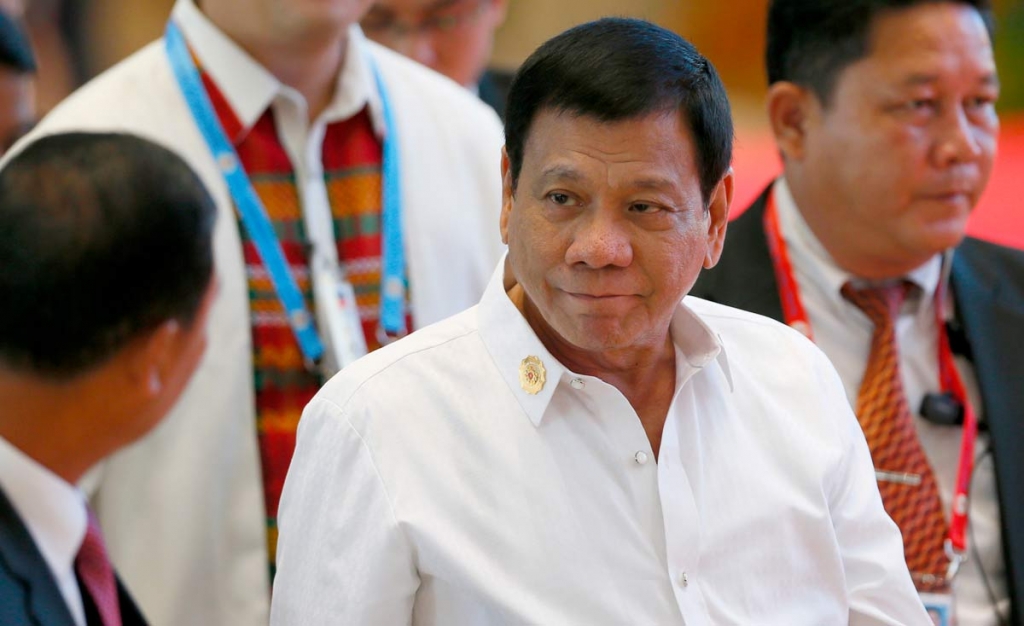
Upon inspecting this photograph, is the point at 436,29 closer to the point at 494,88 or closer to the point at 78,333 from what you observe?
the point at 494,88

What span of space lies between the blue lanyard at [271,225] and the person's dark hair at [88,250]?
29.0 inches

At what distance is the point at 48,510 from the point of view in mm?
1730

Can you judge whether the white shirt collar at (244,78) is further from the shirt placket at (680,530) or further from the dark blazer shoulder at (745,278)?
the shirt placket at (680,530)

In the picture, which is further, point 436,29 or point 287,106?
point 436,29

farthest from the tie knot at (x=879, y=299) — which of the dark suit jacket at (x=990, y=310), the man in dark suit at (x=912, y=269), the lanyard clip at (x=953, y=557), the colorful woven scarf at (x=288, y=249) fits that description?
the colorful woven scarf at (x=288, y=249)

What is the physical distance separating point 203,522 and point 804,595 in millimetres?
1113

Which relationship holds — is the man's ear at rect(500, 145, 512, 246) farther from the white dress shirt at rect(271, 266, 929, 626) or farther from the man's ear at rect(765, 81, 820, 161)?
the man's ear at rect(765, 81, 820, 161)

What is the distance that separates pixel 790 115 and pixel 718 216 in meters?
1.02

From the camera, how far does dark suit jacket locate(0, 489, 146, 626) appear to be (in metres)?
1.62

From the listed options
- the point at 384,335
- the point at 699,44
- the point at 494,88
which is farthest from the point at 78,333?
the point at 699,44

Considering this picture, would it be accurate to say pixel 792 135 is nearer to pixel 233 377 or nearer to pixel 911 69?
pixel 911 69

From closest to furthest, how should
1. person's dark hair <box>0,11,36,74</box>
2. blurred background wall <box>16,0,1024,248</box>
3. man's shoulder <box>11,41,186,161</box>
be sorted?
man's shoulder <box>11,41,186,161</box> < person's dark hair <box>0,11,36,74</box> < blurred background wall <box>16,0,1024,248</box>

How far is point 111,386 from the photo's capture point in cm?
176

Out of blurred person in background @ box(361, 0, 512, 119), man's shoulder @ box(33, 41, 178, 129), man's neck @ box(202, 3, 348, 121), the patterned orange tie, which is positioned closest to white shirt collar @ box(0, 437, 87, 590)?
man's shoulder @ box(33, 41, 178, 129)
